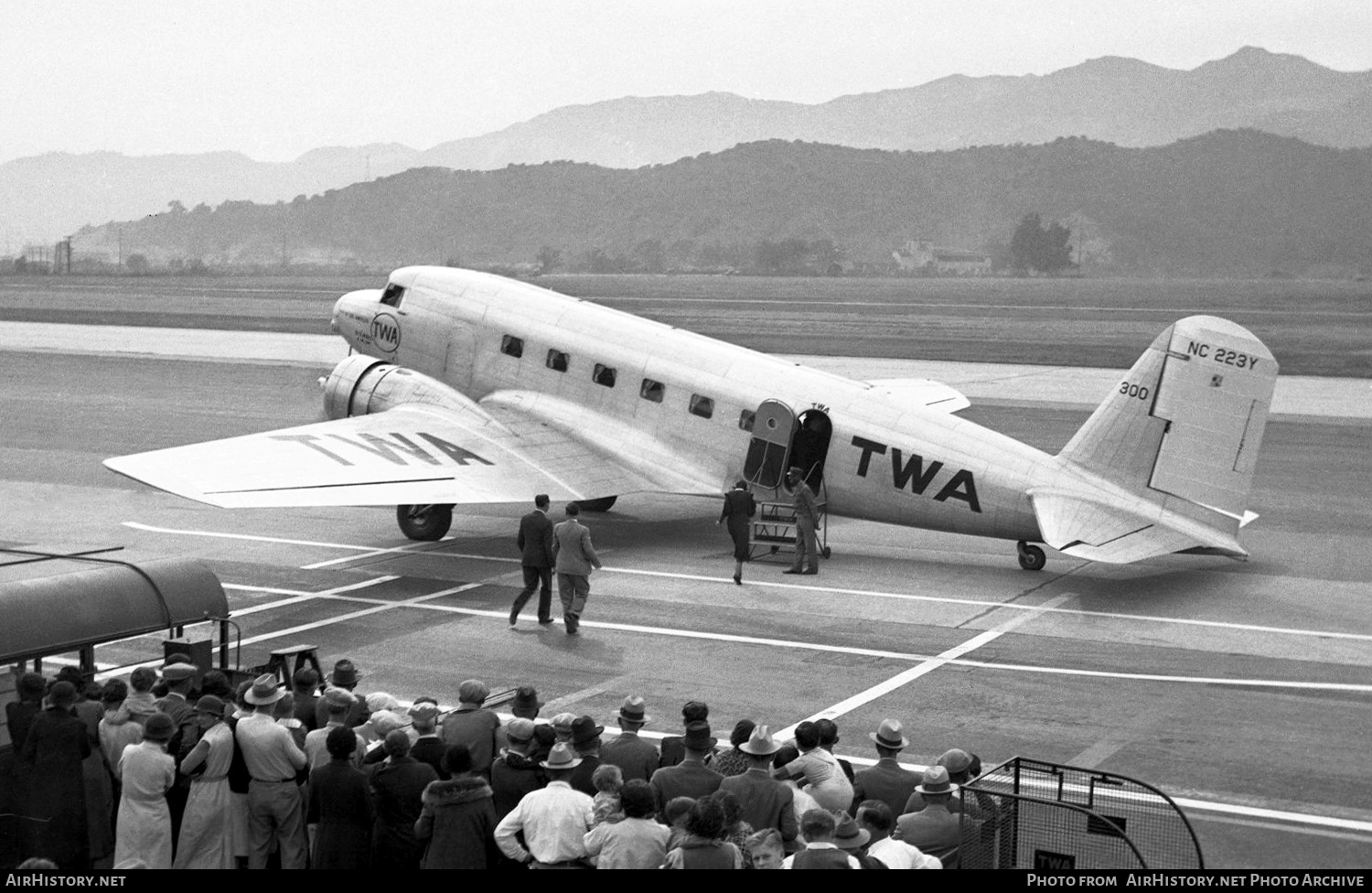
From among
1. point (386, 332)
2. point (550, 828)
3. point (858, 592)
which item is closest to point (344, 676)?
point (550, 828)

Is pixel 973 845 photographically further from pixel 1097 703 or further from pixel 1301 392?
pixel 1301 392

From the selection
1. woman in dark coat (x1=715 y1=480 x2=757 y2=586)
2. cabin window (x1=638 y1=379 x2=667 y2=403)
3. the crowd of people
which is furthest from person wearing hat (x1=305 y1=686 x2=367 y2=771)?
cabin window (x1=638 y1=379 x2=667 y2=403)

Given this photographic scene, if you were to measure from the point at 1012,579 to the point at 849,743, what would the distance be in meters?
10.00

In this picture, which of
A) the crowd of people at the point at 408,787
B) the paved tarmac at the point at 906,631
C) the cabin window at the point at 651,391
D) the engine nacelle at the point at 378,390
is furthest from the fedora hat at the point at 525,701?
the engine nacelle at the point at 378,390

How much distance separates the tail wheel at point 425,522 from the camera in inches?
1176

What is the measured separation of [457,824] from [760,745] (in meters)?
2.51

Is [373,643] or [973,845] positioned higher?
[973,845]

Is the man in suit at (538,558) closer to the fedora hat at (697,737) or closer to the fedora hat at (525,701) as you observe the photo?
the fedora hat at (525,701)

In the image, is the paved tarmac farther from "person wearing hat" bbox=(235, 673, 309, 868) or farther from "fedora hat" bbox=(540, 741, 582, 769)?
"person wearing hat" bbox=(235, 673, 309, 868)

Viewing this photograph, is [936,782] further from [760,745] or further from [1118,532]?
[1118,532]

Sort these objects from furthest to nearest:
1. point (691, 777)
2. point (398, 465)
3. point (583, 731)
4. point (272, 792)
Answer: point (398, 465), point (583, 731), point (272, 792), point (691, 777)

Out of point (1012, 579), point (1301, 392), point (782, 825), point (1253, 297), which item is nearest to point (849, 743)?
point (782, 825)

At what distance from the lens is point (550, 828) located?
11.2m

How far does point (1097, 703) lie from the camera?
19.6 m
